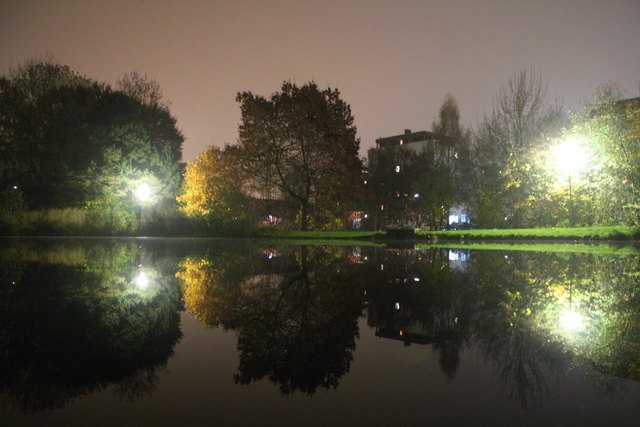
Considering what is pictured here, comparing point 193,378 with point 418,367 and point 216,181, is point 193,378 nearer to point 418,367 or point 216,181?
point 418,367

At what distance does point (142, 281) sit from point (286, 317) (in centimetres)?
457

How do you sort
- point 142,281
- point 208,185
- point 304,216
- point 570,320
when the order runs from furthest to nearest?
1. point 304,216
2. point 208,185
3. point 142,281
4. point 570,320

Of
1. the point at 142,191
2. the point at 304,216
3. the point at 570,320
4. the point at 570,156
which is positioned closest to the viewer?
the point at 570,320

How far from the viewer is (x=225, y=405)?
10.2 feet

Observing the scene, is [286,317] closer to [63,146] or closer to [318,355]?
[318,355]

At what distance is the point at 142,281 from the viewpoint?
360 inches

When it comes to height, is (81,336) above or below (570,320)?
below

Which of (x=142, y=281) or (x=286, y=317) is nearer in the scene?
(x=286, y=317)

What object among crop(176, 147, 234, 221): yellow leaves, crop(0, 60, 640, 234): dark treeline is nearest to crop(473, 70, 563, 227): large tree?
crop(0, 60, 640, 234): dark treeline

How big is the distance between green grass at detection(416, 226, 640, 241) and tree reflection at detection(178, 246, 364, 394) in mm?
23233

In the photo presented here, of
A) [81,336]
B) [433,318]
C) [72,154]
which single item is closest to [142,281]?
[81,336]

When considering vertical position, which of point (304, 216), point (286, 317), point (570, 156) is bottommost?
point (286, 317)

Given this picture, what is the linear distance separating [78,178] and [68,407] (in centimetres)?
3655

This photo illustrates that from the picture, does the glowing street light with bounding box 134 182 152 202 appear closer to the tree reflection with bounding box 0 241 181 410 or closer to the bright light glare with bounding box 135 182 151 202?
the bright light glare with bounding box 135 182 151 202
